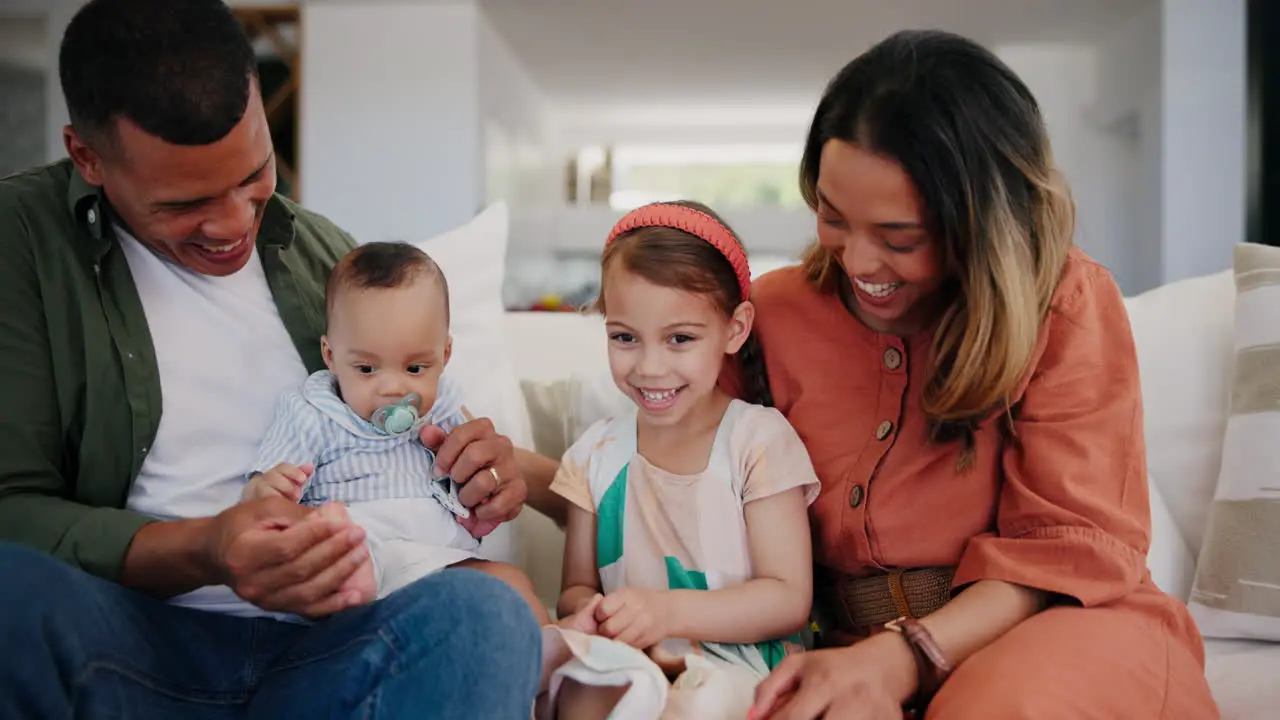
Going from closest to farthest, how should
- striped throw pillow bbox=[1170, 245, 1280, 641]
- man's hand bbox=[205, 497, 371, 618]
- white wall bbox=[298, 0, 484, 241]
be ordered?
1. man's hand bbox=[205, 497, 371, 618]
2. striped throw pillow bbox=[1170, 245, 1280, 641]
3. white wall bbox=[298, 0, 484, 241]

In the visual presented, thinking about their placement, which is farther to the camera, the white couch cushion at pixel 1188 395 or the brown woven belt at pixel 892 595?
the white couch cushion at pixel 1188 395

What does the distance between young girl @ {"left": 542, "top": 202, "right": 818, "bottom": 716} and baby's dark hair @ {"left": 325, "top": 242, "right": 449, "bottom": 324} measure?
23cm

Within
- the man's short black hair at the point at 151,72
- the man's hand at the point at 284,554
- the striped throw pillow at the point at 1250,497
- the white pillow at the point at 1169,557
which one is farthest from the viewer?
the white pillow at the point at 1169,557

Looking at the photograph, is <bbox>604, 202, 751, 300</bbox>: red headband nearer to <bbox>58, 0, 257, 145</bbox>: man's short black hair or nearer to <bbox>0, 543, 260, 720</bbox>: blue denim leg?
<bbox>58, 0, 257, 145</bbox>: man's short black hair

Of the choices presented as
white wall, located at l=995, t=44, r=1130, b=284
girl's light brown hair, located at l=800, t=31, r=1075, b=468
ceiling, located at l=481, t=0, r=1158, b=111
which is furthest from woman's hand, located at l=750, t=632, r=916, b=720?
white wall, located at l=995, t=44, r=1130, b=284

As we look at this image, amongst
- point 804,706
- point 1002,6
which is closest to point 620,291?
point 804,706

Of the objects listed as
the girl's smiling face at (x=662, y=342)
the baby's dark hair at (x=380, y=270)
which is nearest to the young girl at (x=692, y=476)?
the girl's smiling face at (x=662, y=342)

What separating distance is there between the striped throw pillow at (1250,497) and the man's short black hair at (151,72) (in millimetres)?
1366

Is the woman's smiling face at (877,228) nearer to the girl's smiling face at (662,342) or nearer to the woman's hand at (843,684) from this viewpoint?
the girl's smiling face at (662,342)

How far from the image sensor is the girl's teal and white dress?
1.27 m

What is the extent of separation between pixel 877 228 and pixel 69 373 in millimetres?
924

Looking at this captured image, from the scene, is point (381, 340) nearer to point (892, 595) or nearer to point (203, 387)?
point (203, 387)

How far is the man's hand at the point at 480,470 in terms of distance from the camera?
49.8 inches

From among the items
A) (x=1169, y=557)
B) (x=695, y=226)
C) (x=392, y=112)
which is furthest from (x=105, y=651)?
(x=392, y=112)
